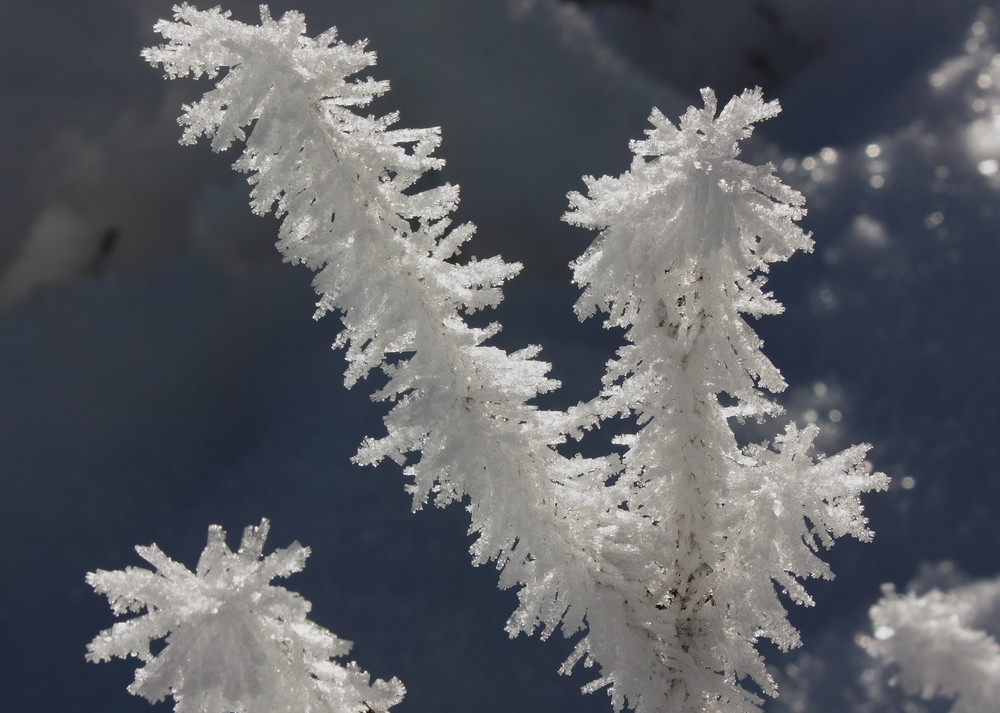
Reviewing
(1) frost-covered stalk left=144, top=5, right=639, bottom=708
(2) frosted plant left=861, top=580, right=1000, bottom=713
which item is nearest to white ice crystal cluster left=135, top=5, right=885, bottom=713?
(1) frost-covered stalk left=144, top=5, right=639, bottom=708

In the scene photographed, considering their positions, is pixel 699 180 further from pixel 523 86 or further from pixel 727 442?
pixel 523 86

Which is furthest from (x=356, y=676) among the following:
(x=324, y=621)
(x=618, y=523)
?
(x=324, y=621)

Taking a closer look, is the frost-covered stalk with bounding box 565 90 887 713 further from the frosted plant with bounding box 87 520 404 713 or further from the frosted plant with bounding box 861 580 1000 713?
the frosted plant with bounding box 861 580 1000 713

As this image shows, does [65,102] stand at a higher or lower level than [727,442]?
higher

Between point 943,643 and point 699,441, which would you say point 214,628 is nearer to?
point 699,441

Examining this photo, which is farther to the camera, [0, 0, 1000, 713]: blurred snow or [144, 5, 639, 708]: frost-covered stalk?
[0, 0, 1000, 713]: blurred snow

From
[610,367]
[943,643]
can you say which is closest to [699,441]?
[610,367]

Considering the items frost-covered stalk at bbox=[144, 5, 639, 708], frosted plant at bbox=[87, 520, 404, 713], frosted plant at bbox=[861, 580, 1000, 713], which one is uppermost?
frosted plant at bbox=[861, 580, 1000, 713]

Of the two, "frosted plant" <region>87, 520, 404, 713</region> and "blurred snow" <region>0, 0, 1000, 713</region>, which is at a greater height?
"blurred snow" <region>0, 0, 1000, 713</region>
